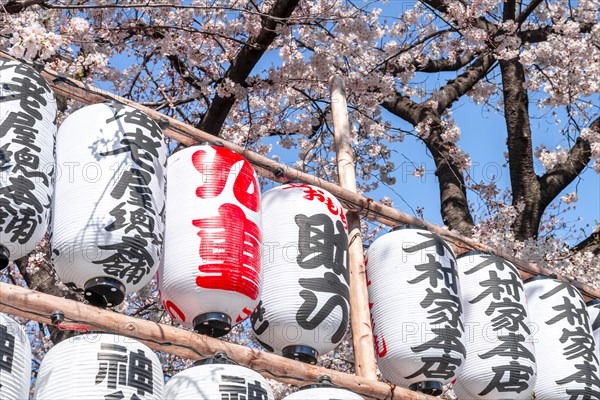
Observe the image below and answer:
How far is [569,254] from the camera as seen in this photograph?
30.6ft

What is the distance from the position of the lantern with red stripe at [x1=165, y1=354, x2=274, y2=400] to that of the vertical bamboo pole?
1209 mm

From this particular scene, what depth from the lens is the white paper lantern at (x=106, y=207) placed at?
154 inches

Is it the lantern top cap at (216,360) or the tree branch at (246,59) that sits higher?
the tree branch at (246,59)

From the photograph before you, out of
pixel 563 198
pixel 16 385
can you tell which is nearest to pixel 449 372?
pixel 16 385

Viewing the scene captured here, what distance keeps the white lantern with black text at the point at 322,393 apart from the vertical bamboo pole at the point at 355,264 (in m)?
0.69

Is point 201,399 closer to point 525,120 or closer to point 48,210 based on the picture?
point 48,210

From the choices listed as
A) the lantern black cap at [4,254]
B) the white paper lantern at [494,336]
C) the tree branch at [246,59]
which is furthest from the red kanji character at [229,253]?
the tree branch at [246,59]

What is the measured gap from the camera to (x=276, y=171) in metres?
5.35

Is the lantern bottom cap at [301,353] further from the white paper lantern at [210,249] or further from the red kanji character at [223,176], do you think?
the red kanji character at [223,176]

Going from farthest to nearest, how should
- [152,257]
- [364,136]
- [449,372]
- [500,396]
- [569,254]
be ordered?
[364,136] → [569,254] → [500,396] → [449,372] → [152,257]

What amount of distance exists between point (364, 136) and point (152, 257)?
23.7ft

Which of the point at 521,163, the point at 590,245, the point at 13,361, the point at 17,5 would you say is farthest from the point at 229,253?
the point at 590,245

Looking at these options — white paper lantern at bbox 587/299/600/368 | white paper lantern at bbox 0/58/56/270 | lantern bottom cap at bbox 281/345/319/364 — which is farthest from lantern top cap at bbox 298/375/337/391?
white paper lantern at bbox 587/299/600/368

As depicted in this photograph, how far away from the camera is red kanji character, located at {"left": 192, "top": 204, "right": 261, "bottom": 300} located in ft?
13.7
